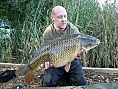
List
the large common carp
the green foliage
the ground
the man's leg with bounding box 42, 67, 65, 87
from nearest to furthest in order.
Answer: the large common carp, the man's leg with bounding box 42, 67, 65, 87, the ground, the green foliage

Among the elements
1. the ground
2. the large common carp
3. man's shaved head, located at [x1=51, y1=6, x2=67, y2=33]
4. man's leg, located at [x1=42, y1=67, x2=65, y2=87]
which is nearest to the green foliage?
the ground

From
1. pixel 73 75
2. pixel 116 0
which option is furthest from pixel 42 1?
pixel 73 75

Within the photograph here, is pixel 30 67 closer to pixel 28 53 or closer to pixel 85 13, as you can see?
pixel 28 53

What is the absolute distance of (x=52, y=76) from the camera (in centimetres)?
375

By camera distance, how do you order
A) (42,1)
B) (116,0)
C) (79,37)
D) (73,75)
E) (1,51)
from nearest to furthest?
(79,37), (73,75), (116,0), (1,51), (42,1)

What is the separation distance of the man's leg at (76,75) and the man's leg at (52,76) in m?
0.12

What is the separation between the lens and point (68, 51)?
3.08 metres

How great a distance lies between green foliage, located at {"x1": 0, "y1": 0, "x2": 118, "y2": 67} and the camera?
4.89 metres

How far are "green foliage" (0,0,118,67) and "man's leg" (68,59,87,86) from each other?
1017mm

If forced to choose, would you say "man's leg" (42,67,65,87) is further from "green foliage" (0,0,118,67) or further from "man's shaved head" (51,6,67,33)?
"green foliage" (0,0,118,67)

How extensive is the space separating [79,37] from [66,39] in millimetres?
133

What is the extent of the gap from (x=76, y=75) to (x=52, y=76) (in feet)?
0.95

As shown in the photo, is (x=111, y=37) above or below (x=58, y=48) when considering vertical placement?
above

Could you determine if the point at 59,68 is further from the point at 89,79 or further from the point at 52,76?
the point at 89,79
